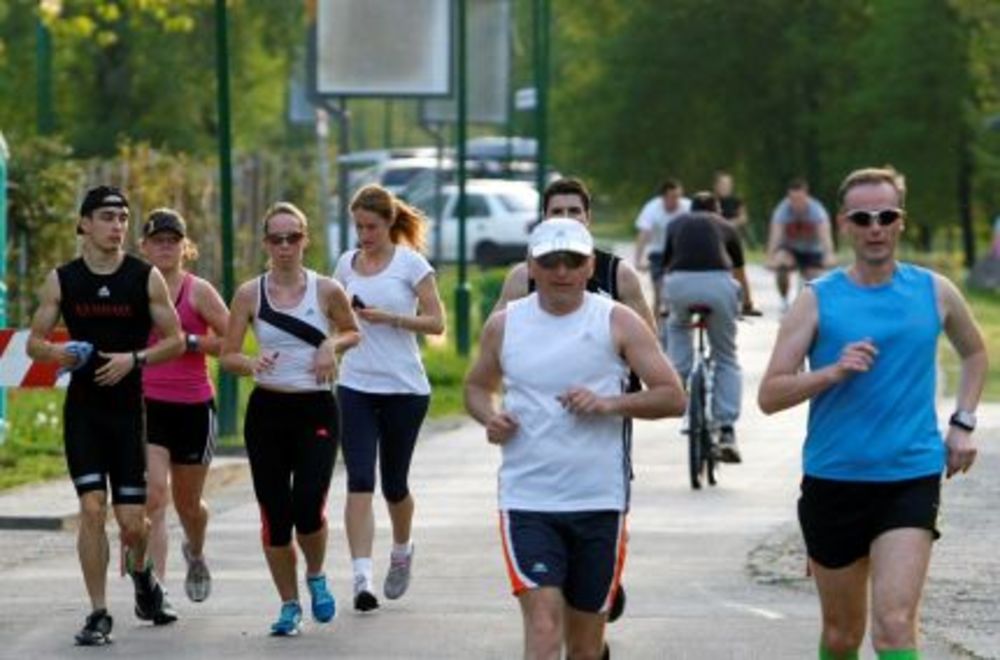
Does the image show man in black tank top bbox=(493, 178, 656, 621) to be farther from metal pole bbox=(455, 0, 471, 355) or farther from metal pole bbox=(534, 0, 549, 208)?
metal pole bbox=(534, 0, 549, 208)

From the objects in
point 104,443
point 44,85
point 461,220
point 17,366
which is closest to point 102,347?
point 104,443

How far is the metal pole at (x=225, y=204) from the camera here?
75.1ft

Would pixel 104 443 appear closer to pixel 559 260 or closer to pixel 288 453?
pixel 288 453

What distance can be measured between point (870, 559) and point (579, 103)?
6961cm

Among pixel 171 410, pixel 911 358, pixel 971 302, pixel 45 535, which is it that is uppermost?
pixel 911 358

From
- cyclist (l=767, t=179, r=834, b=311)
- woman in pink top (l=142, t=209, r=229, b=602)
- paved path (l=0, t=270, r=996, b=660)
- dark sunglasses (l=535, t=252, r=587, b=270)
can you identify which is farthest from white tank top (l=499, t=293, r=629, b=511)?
cyclist (l=767, t=179, r=834, b=311)

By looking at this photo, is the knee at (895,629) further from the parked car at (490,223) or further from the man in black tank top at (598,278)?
the parked car at (490,223)

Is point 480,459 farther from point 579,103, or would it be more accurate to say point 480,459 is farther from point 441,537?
point 579,103

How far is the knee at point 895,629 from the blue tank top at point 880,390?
423 millimetres

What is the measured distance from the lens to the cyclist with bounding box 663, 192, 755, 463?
64.3 feet

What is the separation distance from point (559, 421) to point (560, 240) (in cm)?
51

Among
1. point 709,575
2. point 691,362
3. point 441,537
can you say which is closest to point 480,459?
point 691,362

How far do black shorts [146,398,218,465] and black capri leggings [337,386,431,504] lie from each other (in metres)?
0.60

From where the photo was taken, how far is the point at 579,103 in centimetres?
7862
